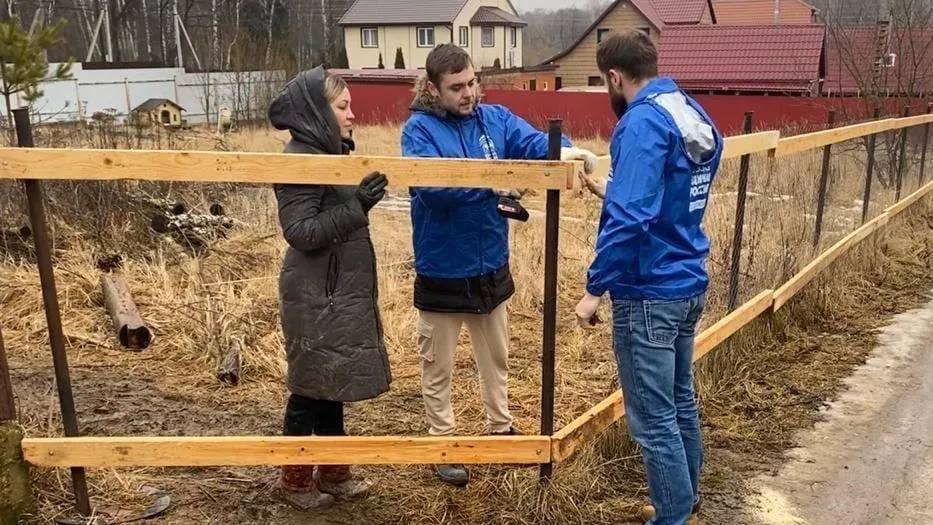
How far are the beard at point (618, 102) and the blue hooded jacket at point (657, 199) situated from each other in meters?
0.09

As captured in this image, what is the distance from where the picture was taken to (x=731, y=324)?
431 cm

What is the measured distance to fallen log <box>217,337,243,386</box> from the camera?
4551 mm

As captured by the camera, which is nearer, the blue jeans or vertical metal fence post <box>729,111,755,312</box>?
the blue jeans

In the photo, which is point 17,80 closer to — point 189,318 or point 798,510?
point 189,318

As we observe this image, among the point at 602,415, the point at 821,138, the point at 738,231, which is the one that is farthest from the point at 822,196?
the point at 602,415

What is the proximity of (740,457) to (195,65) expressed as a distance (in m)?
42.4

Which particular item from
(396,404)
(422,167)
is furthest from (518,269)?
(422,167)

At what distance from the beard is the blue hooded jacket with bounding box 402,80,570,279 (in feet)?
2.02

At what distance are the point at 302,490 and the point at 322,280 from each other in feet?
2.92

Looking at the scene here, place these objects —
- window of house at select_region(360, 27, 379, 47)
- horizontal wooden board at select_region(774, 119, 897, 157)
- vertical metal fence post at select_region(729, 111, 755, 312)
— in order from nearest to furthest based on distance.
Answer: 1. vertical metal fence post at select_region(729, 111, 755, 312)
2. horizontal wooden board at select_region(774, 119, 897, 157)
3. window of house at select_region(360, 27, 379, 47)

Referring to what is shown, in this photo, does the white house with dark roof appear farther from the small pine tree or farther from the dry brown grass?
the dry brown grass

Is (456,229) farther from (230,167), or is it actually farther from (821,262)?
(821,262)

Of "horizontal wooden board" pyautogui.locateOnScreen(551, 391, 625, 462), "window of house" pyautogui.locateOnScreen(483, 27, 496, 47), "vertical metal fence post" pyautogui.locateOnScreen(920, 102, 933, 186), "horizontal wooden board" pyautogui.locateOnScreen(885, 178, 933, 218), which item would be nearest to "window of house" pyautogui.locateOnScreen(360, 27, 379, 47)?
"window of house" pyautogui.locateOnScreen(483, 27, 496, 47)

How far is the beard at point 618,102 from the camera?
2631 millimetres
